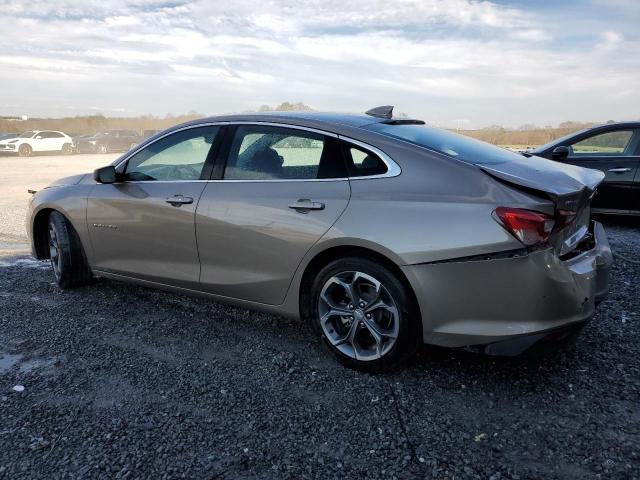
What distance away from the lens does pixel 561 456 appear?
2.45 meters

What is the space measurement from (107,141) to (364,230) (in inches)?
1261

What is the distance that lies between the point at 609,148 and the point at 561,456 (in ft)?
20.1

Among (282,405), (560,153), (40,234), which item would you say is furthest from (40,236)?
(560,153)

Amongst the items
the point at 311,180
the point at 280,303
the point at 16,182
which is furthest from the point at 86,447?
the point at 16,182

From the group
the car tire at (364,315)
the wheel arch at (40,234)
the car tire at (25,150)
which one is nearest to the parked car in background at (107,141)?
the car tire at (25,150)

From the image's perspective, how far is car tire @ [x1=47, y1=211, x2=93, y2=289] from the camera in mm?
4723

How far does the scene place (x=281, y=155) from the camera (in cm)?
360

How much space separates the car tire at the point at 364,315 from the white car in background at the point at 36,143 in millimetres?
28438

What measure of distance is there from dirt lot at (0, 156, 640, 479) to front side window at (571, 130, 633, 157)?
150 inches

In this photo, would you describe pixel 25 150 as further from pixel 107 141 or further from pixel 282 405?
pixel 282 405

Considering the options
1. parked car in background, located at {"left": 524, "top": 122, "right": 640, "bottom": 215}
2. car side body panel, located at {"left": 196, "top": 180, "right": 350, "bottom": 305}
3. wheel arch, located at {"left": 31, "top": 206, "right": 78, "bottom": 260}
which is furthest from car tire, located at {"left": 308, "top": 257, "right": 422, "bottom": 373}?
parked car in background, located at {"left": 524, "top": 122, "right": 640, "bottom": 215}

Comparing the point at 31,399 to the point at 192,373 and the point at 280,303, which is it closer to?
the point at 192,373

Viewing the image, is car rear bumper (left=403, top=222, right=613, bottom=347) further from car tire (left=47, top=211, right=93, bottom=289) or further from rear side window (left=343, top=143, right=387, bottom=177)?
car tire (left=47, top=211, right=93, bottom=289)

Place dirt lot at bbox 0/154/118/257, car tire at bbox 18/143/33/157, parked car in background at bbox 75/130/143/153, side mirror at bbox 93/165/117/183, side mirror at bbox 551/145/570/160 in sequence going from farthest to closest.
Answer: parked car in background at bbox 75/130/143/153 < car tire at bbox 18/143/33/157 < side mirror at bbox 551/145/570/160 < dirt lot at bbox 0/154/118/257 < side mirror at bbox 93/165/117/183
